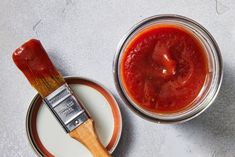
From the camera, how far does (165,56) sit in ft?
3.43

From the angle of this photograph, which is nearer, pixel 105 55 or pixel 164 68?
pixel 164 68

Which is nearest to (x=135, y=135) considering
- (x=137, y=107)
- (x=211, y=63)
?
(x=137, y=107)

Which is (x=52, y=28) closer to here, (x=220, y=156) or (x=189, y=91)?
(x=189, y=91)

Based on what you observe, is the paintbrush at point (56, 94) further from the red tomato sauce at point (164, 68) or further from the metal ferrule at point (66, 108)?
the red tomato sauce at point (164, 68)

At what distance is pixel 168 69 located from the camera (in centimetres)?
105

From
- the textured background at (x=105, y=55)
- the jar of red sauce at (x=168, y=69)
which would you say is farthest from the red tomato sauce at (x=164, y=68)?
the textured background at (x=105, y=55)

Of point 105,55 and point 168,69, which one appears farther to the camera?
point 105,55

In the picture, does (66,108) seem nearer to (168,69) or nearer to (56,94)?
(56,94)

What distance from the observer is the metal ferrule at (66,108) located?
44.5 inches

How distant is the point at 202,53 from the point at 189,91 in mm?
82

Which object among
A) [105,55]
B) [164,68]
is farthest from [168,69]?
[105,55]

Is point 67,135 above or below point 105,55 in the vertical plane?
below

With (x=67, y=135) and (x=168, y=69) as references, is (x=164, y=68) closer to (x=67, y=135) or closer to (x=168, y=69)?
(x=168, y=69)

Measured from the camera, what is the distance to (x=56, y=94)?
1132mm
